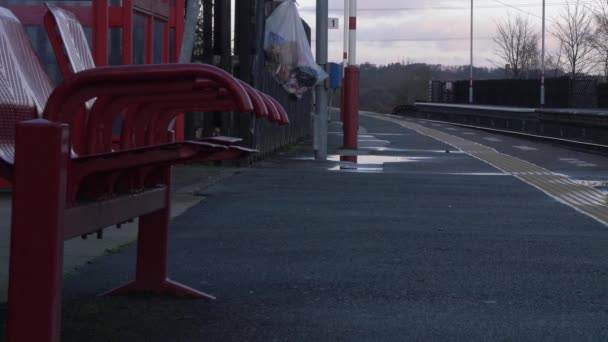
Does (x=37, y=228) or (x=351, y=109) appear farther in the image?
(x=351, y=109)

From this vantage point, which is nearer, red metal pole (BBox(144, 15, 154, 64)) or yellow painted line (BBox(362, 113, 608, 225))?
yellow painted line (BBox(362, 113, 608, 225))

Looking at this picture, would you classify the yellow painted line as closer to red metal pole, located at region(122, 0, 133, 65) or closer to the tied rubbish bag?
the tied rubbish bag

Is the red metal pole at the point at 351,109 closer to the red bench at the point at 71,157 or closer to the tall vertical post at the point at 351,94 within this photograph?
the tall vertical post at the point at 351,94

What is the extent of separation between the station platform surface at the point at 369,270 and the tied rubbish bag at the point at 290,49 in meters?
4.78

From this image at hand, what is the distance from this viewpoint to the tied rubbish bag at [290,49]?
17.5 m

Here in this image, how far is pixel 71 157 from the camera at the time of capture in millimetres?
4070

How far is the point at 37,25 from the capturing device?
37.9 feet

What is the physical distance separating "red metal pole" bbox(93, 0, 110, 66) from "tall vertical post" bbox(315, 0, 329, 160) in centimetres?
782

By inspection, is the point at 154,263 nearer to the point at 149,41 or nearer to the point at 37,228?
the point at 37,228

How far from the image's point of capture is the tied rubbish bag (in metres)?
17.5

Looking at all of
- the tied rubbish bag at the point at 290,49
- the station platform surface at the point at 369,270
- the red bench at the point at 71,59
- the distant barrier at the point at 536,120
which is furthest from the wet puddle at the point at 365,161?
the red bench at the point at 71,59

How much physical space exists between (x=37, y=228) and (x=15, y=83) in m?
1.39

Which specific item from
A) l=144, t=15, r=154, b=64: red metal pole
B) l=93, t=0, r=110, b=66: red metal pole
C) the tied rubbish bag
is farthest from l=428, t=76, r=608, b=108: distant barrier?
l=93, t=0, r=110, b=66: red metal pole

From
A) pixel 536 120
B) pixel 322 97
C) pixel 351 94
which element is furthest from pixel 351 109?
pixel 536 120
